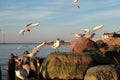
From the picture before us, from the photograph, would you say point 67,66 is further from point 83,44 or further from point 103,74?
point 83,44

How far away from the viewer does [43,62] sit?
88.6 ft

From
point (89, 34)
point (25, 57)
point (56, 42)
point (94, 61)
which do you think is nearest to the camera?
point (94, 61)

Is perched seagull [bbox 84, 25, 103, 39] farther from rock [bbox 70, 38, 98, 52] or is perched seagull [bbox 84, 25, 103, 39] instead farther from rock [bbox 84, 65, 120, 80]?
rock [bbox 84, 65, 120, 80]

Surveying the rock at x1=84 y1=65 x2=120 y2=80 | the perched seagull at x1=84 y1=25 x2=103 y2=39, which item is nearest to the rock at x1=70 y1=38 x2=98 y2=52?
the perched seagull at x1=84 y1=25 x2=103 y2=39

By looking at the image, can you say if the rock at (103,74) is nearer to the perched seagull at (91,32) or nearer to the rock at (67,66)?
the rock at (67,66)

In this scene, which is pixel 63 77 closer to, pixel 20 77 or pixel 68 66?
pixel 68 66

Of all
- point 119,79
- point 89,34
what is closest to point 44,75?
point 119,79

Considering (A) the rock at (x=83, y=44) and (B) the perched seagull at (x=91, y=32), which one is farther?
(A) the rock at (x=83, y=44)

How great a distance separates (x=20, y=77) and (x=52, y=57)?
2686 millimetres

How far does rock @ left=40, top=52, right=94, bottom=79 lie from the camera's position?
2511cm

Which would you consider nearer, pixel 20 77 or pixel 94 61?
pixel 20 77

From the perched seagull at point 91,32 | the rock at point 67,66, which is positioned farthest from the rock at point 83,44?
the rock at point 67,66

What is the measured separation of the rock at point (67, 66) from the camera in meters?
25.1

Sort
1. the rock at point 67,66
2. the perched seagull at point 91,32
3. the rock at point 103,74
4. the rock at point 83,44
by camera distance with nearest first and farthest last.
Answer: the rock at point 103,74 < the rock at point 67,66 < the perched seagull at point 91,32 < the rock at point 83,44
